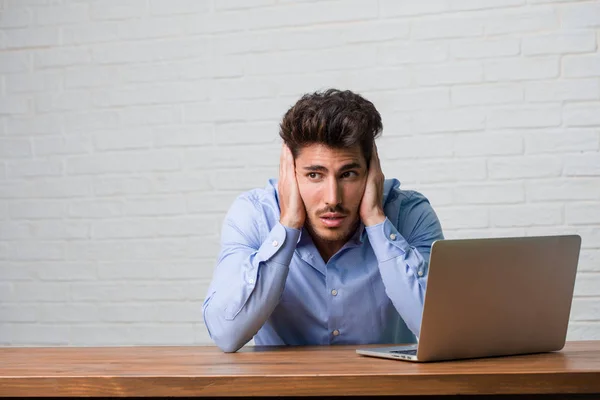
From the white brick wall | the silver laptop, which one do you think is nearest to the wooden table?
the silver laptop

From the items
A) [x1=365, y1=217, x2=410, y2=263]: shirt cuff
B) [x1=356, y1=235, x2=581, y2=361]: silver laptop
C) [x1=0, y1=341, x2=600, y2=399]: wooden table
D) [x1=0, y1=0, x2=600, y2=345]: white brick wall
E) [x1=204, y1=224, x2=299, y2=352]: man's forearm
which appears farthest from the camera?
[x1=0, y1=0, x2=600, y2=345]: white brick wall

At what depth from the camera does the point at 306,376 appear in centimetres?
147

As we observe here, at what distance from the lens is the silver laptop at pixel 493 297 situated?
159cm

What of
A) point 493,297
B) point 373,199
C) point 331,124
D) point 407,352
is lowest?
point 407,352

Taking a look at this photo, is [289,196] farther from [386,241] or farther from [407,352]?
[407,352]

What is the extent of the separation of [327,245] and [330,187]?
0.19 m

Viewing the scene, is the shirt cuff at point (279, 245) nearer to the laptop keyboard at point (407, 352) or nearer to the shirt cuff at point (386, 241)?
the shirt cuff at point (386, 241)

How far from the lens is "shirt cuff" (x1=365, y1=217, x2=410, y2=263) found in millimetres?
2141

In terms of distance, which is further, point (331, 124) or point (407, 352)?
point (331, 124)

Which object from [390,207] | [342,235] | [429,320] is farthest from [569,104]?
[429,320]

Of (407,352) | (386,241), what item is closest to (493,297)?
(407,352)

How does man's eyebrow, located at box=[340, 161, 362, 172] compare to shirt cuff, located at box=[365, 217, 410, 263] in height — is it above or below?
above

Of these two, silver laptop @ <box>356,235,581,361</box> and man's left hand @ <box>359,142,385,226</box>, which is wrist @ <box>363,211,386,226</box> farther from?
silver laptop @ <box>356,235,581,361</box>

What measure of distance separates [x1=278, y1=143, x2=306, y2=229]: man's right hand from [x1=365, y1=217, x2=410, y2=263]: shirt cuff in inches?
6.9
